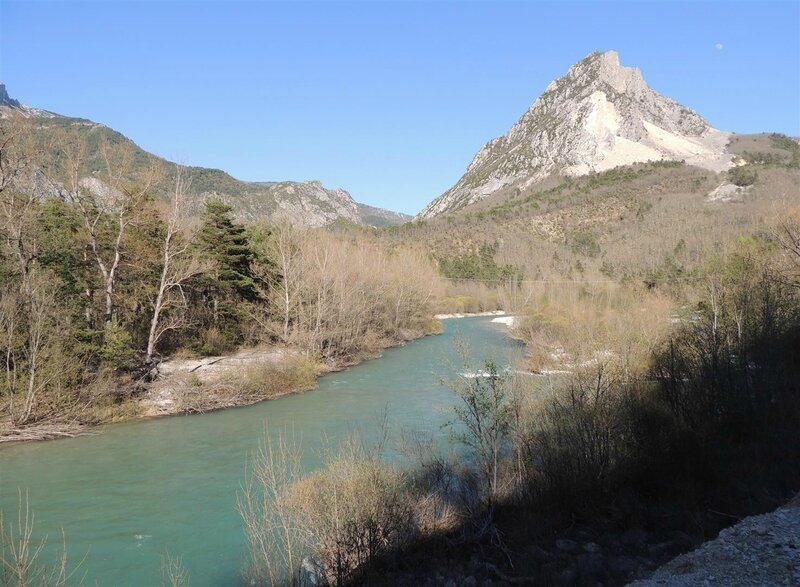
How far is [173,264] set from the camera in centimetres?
2886

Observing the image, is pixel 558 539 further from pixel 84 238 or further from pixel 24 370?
pixel 84 238

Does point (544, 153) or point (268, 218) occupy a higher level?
point (544, 153)

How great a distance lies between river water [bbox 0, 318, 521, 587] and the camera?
10953mm

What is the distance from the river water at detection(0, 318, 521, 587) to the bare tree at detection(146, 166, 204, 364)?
6.55 metres

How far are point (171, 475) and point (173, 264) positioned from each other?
15.7 meters

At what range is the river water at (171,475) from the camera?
10953mm

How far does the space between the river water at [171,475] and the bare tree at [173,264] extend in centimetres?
655

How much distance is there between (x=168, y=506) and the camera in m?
13.6

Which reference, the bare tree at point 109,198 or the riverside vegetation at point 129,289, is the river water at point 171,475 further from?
the bare tree at point 109,198

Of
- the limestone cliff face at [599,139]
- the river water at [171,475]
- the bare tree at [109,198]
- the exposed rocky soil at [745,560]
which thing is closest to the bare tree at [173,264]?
the bare tree at [109,198]

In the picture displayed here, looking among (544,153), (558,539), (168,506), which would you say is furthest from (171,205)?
(544,153)

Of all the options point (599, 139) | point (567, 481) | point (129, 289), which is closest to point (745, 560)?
point (567, 481)

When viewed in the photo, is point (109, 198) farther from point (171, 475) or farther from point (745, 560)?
point (745, 560)

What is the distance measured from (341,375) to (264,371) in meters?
6.47
